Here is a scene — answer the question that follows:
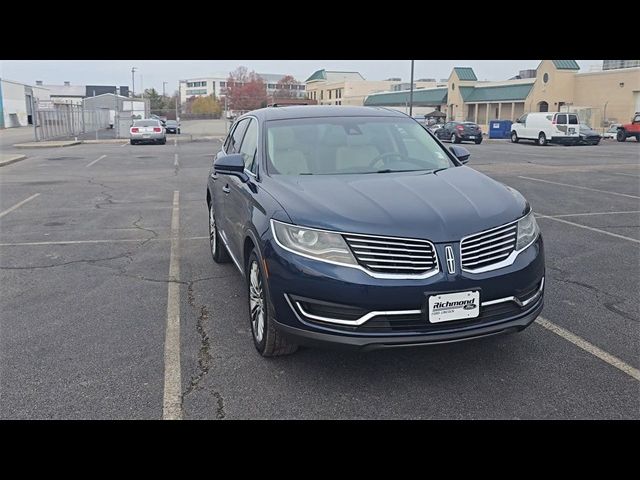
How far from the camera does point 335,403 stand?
11.8 ft

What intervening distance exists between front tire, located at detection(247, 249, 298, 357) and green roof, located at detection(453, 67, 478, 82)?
6350 cm

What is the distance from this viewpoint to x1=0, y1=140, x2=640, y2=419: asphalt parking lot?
11.6ft

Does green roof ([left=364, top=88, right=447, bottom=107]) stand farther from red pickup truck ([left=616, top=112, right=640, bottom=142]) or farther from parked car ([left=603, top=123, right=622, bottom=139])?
red pickup truck ([left=616, top=112, right=640, bottom=142])

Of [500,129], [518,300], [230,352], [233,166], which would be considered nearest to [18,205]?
[233,166]

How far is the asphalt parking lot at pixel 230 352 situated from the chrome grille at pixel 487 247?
54 centimetres

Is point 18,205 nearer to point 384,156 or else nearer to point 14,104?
point 384,156

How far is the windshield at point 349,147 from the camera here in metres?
4.85

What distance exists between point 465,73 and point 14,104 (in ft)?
167

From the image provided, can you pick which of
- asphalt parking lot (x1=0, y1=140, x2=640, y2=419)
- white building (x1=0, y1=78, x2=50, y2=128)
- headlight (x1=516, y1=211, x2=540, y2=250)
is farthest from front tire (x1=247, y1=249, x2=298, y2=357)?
white building (x1=0, y1=78, x2=50, y2=128)

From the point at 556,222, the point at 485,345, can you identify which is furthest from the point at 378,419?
the point at 556,222

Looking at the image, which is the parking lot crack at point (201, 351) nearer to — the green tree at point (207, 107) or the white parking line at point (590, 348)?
the white parking line at point (590, 348)

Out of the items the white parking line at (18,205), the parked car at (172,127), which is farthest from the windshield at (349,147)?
the parked car at (172,127)

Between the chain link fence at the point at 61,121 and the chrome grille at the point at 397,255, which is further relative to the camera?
the chain link fence at the point at 61,121

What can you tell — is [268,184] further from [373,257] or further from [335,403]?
[335,403]
